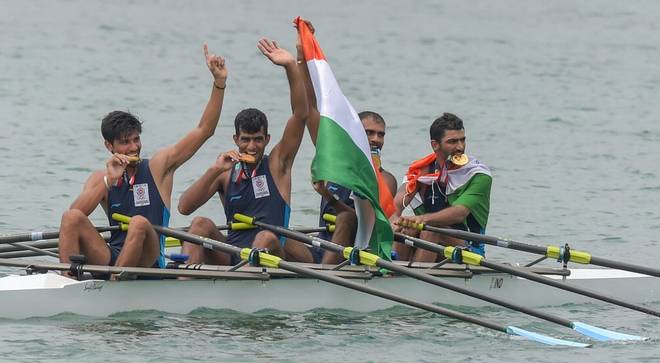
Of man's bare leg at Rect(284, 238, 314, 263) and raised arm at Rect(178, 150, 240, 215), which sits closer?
raised arm at Rect(178, 150, 240, 215)

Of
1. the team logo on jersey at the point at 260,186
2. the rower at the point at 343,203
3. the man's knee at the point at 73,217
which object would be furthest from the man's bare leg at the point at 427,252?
the man's knee at the point at 73,217

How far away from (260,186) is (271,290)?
85 centimetres

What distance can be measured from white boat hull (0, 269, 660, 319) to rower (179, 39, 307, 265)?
378mm

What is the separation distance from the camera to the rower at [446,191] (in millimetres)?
12078

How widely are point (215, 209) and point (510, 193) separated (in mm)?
4129

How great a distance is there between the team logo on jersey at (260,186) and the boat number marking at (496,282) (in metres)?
2.05

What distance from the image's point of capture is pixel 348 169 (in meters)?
11.4

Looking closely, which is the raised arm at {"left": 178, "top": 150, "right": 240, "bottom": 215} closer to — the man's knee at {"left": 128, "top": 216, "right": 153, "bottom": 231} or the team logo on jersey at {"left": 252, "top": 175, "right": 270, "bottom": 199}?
the team logo on jersey at {"left": 252, "top": 175, "right": 270, "bottom": 199}

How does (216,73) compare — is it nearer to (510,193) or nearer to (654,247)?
(654,247)

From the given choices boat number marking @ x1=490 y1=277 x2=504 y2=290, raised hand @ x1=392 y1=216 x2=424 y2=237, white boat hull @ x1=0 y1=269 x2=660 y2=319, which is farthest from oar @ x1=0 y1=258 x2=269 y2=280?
boat number marking @ x1=490 y1=277 x2=504 y2=290

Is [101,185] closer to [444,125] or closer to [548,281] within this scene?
[444,125]

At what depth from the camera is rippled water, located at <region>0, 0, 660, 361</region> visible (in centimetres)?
1081

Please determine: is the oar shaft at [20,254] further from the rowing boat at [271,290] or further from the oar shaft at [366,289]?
the oar shaft at [366,289]

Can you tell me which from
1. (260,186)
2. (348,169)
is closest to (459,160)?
(348,169)
